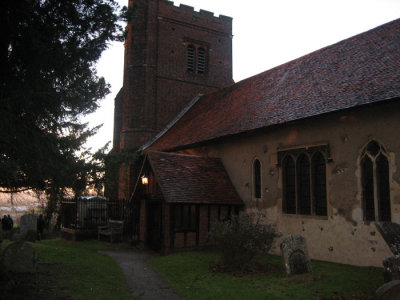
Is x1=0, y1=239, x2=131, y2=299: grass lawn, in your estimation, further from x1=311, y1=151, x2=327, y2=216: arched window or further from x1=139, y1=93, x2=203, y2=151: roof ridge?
x1=139, y1=93, x2=203, y2=151: roof ridge

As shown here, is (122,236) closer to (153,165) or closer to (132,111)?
(153,165)

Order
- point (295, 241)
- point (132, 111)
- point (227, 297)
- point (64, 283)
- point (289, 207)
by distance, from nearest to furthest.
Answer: point (227, 297) → point (64, 283) → point (295, 241) → point (289, 207) → point (132, 111)

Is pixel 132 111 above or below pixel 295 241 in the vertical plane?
above

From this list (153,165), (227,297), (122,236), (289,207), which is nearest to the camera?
(227,297)

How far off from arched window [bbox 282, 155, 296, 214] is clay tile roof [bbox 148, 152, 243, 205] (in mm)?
2239

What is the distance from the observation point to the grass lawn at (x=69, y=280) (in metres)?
7.88

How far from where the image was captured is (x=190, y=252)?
13.8 m

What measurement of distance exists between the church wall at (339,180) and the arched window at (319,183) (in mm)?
305

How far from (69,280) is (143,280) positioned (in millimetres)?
1863

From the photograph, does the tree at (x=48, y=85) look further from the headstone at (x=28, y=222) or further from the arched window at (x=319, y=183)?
the headstone at (x=28, y=222)

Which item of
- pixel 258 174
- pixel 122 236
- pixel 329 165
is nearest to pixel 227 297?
pixel 329 165

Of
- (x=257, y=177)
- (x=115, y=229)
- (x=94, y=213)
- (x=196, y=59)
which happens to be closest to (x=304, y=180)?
(x=257, y=177)

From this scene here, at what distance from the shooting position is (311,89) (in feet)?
47.3

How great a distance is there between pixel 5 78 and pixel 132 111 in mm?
16980
